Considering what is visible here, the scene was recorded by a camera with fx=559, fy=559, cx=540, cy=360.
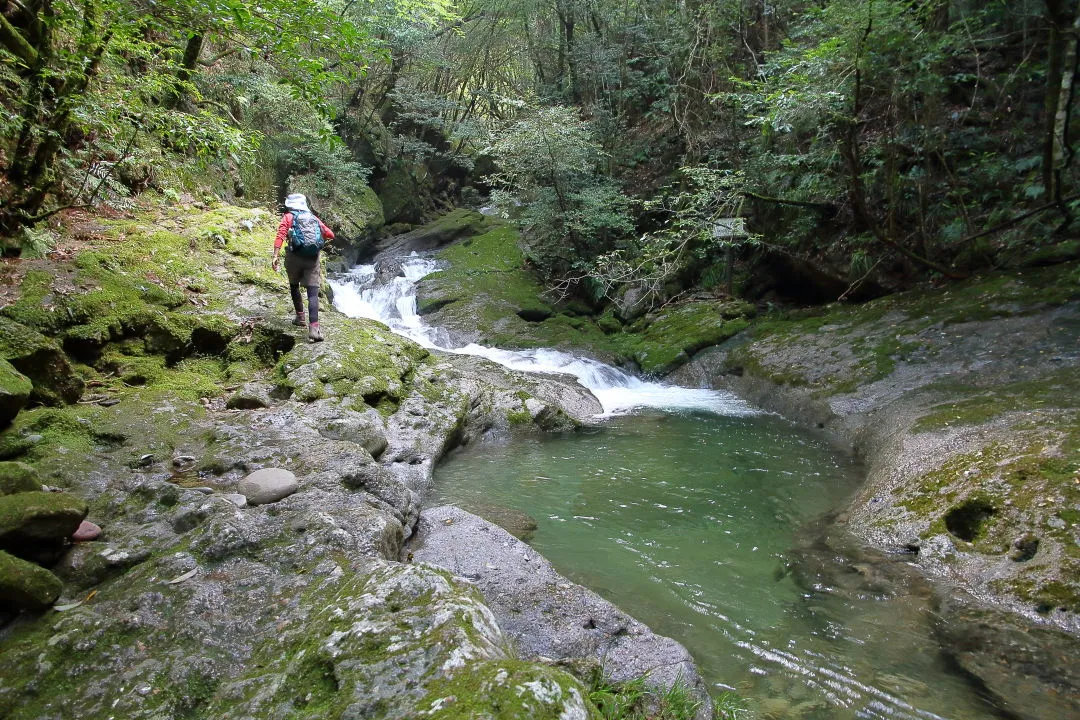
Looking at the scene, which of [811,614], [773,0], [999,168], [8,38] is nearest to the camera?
[811,614]

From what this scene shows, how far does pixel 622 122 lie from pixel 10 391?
56.9 feet

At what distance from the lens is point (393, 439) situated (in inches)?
283

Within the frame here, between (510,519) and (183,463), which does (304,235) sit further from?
(510,519)

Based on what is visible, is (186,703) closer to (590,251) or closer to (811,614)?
(811,614)

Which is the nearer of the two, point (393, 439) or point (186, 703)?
point (186, 703)

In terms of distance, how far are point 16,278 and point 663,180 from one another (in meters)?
15.8

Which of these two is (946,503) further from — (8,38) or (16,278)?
(8,38)

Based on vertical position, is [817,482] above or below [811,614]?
above

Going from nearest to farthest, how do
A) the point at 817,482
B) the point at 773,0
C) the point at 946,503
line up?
the point at 946,503, the point at 817,482, the point at 773,0

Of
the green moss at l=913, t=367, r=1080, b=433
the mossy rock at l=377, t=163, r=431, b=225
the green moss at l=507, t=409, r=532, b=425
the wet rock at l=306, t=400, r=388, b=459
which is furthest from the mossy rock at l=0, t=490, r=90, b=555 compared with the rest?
the mossy rock at l=377, t=163, r=431, b=225

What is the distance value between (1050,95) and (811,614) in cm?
781

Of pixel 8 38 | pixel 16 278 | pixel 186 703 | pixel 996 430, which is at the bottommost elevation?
pixel 186 703

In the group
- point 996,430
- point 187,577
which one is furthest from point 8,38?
point 996,430

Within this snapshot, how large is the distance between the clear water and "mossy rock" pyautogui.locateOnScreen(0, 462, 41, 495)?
3.65 m
